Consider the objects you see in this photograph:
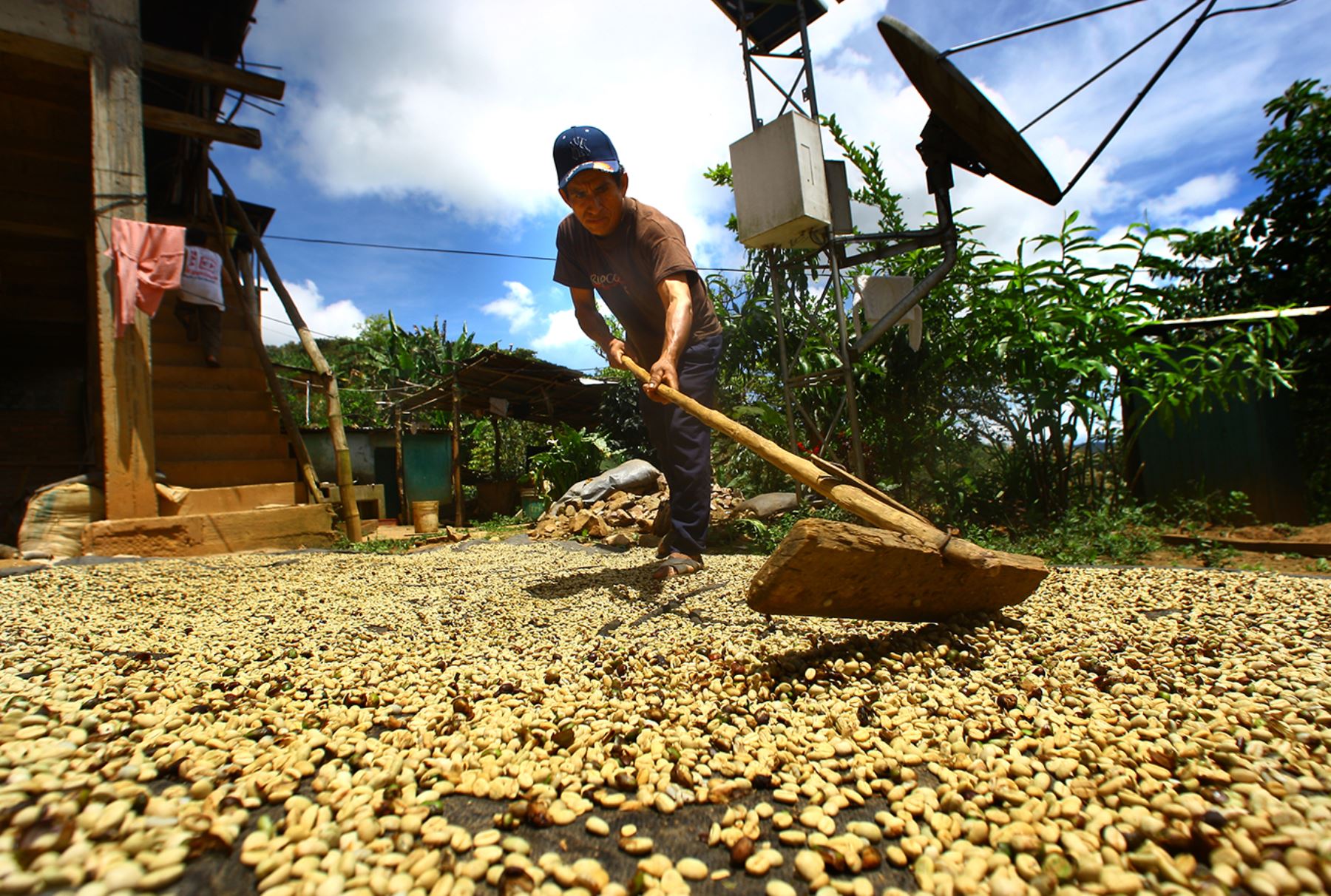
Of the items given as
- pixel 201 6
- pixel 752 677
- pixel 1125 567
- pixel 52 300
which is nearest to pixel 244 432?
pixel 52 300

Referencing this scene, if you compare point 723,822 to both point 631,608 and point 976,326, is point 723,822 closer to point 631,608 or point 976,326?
point 631,608

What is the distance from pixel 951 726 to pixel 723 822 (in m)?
0.52

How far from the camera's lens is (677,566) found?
8.98 feet

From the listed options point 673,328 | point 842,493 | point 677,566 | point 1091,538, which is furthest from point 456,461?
point 842,493

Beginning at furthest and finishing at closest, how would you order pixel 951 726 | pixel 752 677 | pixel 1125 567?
pixel 1125 567
pixel 752 677
pixel 951 726

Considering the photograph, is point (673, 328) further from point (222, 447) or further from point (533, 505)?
point (533, 505)

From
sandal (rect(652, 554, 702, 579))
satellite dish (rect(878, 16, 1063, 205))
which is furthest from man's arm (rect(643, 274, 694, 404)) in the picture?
satellite dish (rect(878, 16, 1063, 205))

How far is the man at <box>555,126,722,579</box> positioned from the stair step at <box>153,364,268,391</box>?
14.7 ft

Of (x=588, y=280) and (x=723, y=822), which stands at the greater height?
(x=588, y=280)

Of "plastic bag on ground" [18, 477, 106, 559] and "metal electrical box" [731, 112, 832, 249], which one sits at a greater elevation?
"metal electrical box" [731, 112, 832, 249]

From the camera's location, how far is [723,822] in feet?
3.13

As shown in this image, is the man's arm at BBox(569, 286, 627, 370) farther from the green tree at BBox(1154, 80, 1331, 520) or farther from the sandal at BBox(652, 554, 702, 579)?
the green tree at BBox(1154, 80, 1331, 520)

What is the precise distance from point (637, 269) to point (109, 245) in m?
3.68

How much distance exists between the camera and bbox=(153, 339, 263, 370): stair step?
18.2ft
